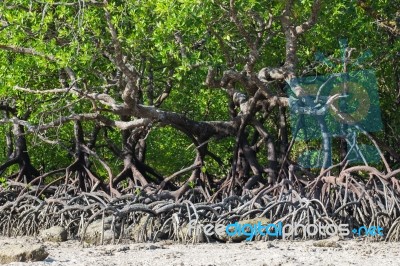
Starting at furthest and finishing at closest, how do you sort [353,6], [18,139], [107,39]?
1. [18,139]
2. [353,6]
3. [107,39]

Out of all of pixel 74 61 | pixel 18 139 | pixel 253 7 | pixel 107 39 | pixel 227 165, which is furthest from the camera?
pixel 227 165

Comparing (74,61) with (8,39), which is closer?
(74,61)

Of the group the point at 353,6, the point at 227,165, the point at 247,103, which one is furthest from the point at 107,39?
the point at 227,165

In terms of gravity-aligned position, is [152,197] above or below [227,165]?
below

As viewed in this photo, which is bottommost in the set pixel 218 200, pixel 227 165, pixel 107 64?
pixel 218 200

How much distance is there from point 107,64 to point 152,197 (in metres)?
2.17

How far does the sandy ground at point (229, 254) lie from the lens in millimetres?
9203

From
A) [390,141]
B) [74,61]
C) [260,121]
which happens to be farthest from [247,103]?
[390,141]

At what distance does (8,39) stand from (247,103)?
3443 millimetres

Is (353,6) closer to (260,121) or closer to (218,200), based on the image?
(260,121)

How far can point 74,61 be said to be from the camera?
37.3 feet

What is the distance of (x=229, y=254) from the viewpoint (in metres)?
9.88

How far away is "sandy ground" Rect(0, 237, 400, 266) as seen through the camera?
9.20 m

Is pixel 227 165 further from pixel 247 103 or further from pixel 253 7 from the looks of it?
pixel 253 7
